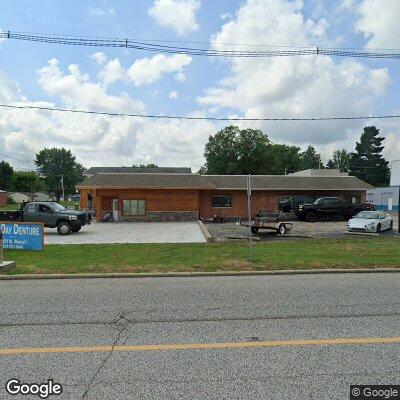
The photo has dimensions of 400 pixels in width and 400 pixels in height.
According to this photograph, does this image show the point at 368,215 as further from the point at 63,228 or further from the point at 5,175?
the point at 5,175

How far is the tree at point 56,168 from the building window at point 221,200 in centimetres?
7728

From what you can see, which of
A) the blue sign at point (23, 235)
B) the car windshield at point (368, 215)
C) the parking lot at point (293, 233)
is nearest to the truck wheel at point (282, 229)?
the parking lot at point (293, 233)

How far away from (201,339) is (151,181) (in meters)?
28.0

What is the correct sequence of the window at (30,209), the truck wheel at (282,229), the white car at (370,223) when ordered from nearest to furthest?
the truck wheel at (282,229)
the white car at (370,223)
the window at (30,209)

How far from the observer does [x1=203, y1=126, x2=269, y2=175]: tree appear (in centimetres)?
7662

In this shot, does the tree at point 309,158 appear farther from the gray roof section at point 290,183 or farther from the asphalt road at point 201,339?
the asphalt road at point 201,339

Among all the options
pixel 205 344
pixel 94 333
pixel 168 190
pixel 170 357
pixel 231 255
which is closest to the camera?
pixel 170 357

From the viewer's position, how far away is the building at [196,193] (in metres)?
31.4

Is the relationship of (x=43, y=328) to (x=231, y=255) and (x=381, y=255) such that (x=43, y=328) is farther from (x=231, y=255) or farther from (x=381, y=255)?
(x=381, y=255)

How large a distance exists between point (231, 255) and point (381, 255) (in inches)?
193

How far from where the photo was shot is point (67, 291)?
7621 millimetres

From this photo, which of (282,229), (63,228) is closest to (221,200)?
(282,229)

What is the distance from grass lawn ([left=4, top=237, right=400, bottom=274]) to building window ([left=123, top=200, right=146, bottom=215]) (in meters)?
17.7

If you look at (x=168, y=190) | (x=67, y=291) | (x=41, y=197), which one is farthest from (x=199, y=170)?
(x=67, y=291)
